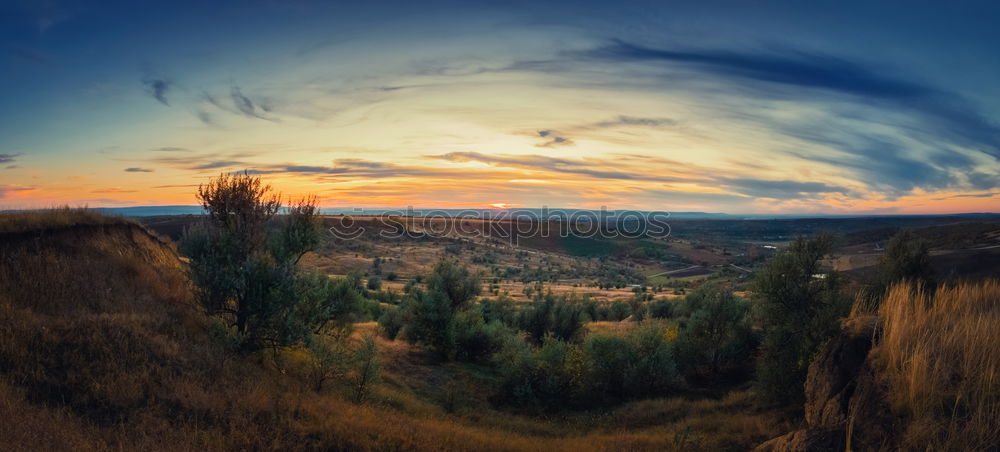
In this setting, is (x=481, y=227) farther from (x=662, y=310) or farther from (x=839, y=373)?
(x=839, y=373)

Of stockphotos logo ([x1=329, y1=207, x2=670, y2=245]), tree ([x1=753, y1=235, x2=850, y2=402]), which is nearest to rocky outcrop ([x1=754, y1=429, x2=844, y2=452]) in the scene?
tree ([x1=753, y1=235, x2=850, y2=402])

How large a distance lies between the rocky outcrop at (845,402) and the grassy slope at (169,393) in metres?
2.14

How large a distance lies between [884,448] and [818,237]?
370 inches

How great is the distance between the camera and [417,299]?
1958 cm

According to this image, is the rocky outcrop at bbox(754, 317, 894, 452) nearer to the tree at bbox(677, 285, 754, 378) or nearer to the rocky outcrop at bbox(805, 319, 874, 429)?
the rocky outcrop at bbox(805, 319, 874, 429)

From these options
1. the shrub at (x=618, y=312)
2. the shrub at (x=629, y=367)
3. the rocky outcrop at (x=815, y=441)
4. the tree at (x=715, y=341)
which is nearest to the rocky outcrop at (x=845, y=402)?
the rocky outcrop at (x=815, y=441)

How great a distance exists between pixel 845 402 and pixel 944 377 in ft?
5.05

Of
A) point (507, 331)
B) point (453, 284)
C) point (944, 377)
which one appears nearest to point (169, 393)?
point (944, 377)

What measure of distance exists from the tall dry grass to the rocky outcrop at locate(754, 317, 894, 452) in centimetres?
27

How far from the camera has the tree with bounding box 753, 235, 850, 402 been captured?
11.3 m

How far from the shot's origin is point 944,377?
580 centimetres

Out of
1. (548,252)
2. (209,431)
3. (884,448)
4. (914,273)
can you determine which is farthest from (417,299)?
(548,252)

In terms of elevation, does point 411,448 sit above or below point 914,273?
below

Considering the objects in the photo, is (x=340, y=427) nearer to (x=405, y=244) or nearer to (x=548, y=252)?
(x=405, y=244)
